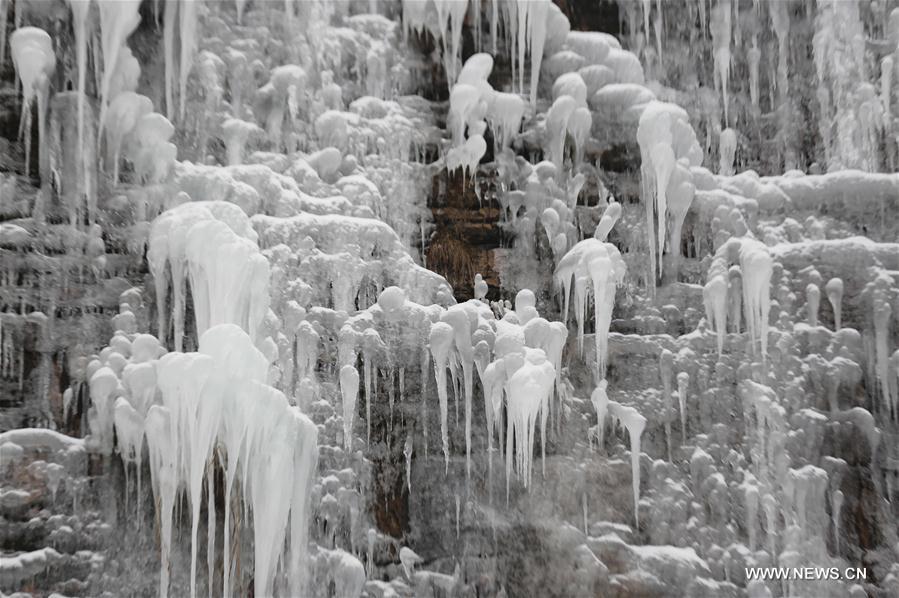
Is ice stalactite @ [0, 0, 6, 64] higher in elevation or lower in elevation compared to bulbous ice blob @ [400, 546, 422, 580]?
higher

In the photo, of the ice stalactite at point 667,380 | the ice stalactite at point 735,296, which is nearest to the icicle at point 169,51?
the ice stalactite at point 667,380

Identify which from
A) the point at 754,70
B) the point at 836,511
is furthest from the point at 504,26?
the point at 836,511

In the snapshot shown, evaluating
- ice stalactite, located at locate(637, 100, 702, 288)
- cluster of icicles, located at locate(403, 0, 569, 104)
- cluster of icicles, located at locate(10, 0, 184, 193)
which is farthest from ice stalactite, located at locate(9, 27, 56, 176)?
ice stalactite, located at locate(637, 100, 702, 288)

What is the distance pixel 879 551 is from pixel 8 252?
664 centimetres

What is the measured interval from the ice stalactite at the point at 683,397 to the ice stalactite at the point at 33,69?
4.93 meters

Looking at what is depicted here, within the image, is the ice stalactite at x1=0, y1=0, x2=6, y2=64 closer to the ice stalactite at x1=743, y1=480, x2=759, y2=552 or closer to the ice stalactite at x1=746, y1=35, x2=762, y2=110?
the ice stalactite at x1=746, y1=35, x2=762, y2=110

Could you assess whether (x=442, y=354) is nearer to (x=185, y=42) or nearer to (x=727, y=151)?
(x=185, y=42)

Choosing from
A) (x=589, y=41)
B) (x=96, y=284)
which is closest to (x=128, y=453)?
(x=96, y=284)

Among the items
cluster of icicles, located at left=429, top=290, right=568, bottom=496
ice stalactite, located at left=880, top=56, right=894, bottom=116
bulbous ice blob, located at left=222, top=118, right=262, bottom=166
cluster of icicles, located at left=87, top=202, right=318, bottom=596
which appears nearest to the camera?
cluster of icicles, located at left=87, top=202, right=318, bottom=596

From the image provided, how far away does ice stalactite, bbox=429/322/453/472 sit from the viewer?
528cm

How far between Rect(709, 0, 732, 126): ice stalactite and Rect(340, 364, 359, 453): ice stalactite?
406 cm

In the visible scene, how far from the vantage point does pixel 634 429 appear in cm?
554

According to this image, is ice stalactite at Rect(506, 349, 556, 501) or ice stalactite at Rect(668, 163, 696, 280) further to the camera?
ice stalactite at Rect(668, 163, 696, 280)

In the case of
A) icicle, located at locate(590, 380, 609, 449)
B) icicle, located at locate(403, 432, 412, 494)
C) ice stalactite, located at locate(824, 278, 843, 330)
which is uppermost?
ice stalactite, located at locate(824, 278, 843, 330)
